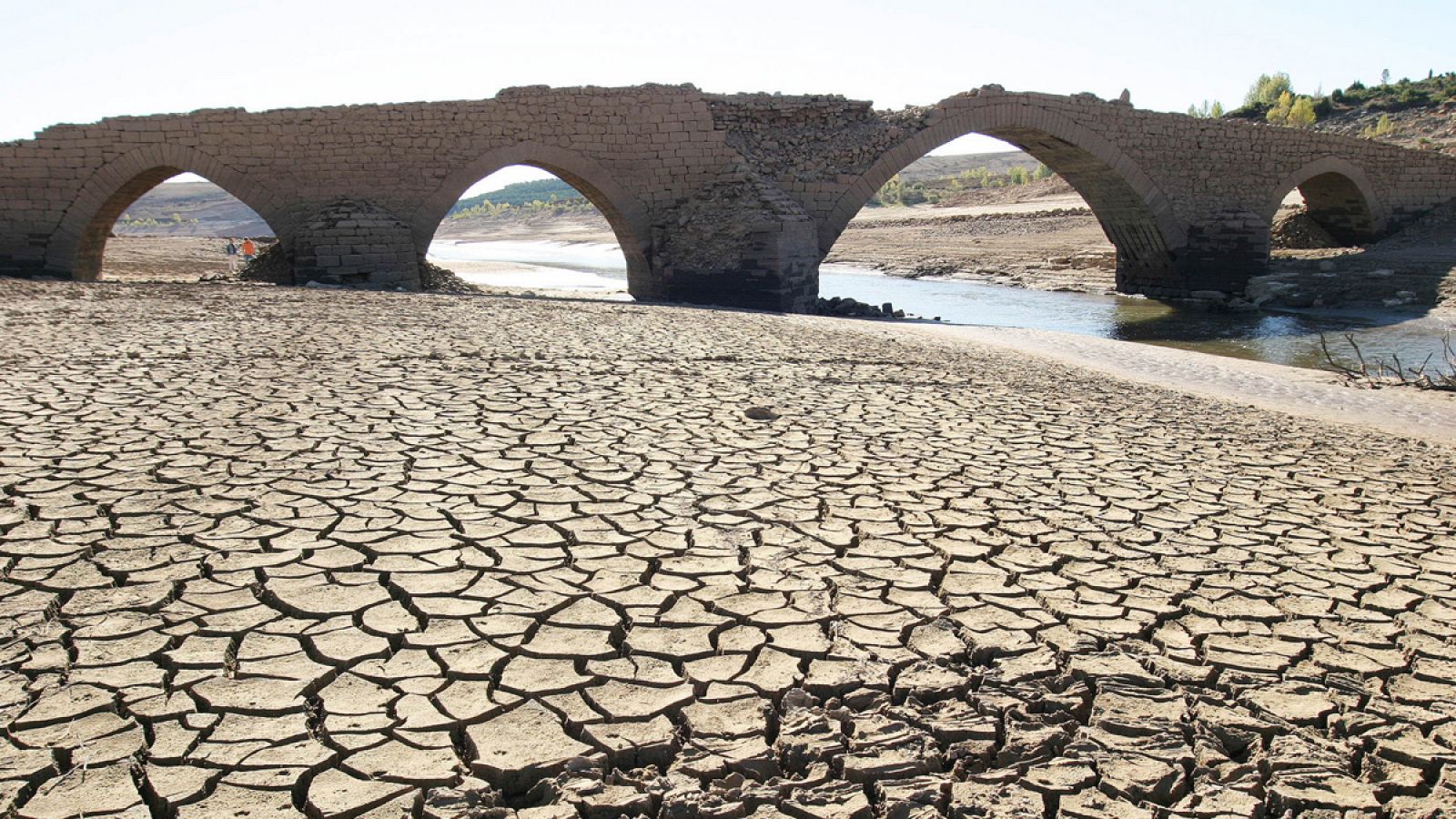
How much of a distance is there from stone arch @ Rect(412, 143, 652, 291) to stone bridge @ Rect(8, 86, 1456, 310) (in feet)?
0.09

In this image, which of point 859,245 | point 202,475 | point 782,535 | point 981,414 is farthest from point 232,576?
point 859,245

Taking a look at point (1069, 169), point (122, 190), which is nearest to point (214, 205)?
point (122, 190)

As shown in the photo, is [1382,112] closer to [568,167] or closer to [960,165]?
[568,167]

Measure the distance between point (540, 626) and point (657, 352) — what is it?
5020 mm

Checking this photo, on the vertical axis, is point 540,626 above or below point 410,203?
below

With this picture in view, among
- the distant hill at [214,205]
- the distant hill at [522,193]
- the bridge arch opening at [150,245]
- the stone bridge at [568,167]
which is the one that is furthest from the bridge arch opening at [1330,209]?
the distant hill at [522,193]

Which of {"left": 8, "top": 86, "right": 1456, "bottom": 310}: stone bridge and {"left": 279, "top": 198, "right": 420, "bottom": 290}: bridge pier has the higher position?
{"left": 8, "top": 86, "right": 1456, "bottom": 310}: stone bridge

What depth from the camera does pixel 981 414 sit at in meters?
5.91

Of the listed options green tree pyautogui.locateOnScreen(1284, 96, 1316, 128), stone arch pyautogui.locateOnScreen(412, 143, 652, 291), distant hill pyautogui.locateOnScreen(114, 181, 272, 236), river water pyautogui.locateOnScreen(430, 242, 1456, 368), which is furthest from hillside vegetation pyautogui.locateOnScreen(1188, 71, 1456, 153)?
distant hill pyautogui.locateOnScreen(114, 181, 272, 236)

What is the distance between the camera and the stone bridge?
13531mm

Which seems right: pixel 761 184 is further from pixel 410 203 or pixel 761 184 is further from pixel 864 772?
pixel 864 772

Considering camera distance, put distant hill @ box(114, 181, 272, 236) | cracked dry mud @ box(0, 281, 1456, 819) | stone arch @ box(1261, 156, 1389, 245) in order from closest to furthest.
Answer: cracked dry mud @ box(0, 281, 1456, 819) < stone arch @ box(1261, 156, 1389, 245) < distant hill @ box(114, 181, 272, 236)

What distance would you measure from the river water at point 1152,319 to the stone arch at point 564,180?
9.77 ft

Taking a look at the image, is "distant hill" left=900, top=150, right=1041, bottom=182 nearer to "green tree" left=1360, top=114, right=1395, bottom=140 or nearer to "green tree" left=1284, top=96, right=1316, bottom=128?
"green tree" left=1284, top=96, right=1316, bottom=128
